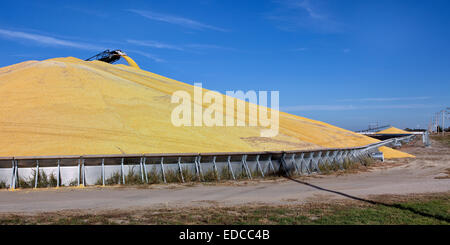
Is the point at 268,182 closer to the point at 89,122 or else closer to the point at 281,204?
the point at 281,204

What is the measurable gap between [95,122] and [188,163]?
6.21 metres

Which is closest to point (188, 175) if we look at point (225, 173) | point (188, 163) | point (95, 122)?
point (188, 163)

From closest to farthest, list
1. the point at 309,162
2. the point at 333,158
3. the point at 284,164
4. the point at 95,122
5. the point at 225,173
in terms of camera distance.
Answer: the point at 225,173 < the point at 284,164 < the point at 309,162 < the point at 95,122 < the point at 333,158

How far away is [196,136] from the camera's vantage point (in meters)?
18.4

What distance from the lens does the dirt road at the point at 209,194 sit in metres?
8.88

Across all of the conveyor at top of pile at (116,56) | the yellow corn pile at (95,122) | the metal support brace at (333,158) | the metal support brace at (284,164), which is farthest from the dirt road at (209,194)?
the conveyor at top of pile at (116,56)

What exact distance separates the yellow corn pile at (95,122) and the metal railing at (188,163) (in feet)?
6.74

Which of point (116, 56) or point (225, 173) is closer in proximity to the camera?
point (225, 173)

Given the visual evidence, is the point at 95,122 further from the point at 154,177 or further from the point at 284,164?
the point at 284,164

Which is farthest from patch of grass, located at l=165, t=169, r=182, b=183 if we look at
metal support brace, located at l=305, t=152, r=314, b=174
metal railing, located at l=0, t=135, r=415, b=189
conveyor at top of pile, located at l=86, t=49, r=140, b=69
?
conveyor at top of pile, located at l=86, t=49, r=140, b=69

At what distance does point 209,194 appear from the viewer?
10.6m

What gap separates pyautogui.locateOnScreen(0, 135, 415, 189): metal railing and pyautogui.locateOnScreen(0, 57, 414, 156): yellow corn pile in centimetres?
205

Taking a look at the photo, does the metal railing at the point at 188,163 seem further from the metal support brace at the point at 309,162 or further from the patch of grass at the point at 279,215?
the patch of grass at the point at 279,215
